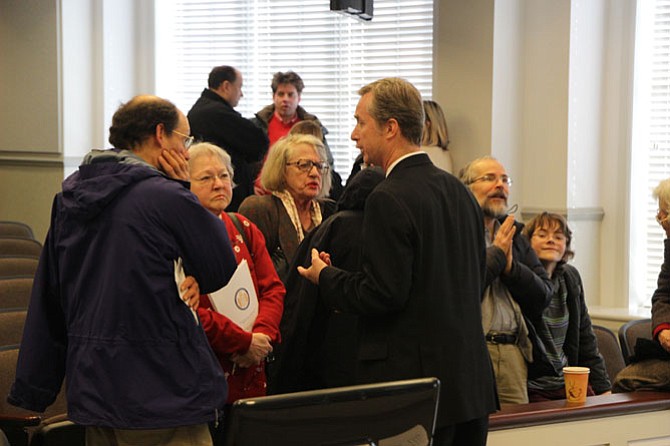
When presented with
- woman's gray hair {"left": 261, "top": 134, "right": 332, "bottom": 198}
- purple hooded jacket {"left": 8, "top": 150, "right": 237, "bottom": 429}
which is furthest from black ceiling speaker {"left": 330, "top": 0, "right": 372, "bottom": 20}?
purple hooded jacket {"left": 8, "top": 150, "right": 237, "bottom": 429}

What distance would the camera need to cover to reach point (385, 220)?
8.22 ft

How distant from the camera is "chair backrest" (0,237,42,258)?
5430 millimetres

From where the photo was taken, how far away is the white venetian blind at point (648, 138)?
5.84m

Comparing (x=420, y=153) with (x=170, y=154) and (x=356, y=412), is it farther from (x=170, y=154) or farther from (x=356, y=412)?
(x=356, y=412)

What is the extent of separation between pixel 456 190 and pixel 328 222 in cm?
55

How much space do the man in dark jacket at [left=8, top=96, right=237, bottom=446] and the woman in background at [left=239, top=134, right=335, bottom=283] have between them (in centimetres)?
126

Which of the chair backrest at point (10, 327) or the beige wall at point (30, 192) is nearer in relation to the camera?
the chair backrest at point (10, 327)

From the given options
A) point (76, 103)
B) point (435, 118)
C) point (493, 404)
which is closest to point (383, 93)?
point (493, 404)

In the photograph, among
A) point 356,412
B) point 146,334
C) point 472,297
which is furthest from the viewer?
point 472,297

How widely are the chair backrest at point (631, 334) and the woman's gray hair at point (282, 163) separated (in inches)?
51.8

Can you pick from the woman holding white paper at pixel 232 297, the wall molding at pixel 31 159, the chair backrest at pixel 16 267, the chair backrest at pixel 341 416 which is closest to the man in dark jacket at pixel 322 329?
the woman holding white paper at pixel 232 297

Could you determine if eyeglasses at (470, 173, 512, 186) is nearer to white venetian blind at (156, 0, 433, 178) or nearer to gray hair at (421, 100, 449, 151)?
gray hair at (421, 100, 449, 151)

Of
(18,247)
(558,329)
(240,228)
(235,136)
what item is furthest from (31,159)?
(558,329)

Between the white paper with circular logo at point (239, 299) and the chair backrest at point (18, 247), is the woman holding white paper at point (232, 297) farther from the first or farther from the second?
the chair backrest at point (18, 247)
